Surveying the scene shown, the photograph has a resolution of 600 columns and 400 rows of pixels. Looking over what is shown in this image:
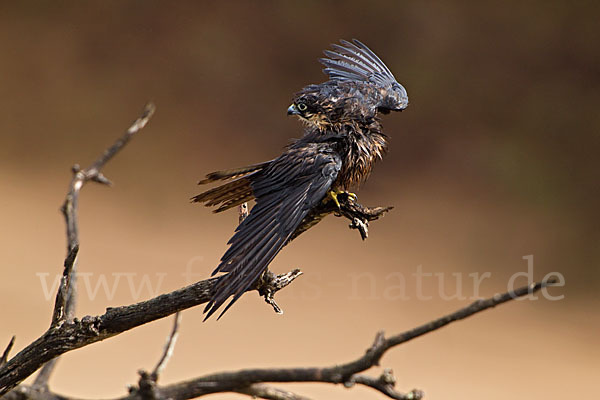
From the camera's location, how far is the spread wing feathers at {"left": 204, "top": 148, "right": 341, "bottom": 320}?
152cm

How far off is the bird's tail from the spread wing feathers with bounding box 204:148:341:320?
38mm

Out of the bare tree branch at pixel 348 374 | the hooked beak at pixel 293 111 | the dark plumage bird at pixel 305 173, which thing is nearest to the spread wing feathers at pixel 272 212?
the dark plumage bird at pixel 305 173

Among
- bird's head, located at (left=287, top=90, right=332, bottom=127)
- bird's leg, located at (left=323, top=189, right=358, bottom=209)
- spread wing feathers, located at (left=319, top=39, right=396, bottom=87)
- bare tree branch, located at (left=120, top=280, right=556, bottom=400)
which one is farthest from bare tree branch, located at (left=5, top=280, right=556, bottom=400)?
spread wing feathers, located at (left=319, top=39, right=396, bottom=87)

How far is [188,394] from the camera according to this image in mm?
1899

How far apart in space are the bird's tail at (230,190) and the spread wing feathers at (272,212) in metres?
0.04

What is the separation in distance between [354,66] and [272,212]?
3.37 ft

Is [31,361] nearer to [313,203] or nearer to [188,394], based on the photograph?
[188,394]

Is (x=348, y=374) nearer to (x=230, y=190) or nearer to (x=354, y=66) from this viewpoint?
(x=230, y=190)

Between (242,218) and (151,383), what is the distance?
52 cm

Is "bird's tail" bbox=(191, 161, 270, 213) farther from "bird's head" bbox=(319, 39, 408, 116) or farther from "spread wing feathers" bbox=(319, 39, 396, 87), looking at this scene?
"spread wing feathers" bbox=(319, 39, 396, 87)

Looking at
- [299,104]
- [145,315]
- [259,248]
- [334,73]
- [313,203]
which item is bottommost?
[145,315]

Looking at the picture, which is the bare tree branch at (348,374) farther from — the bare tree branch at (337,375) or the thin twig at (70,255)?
the thin twig at (70,255)

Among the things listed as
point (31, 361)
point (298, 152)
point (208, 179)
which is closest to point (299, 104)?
point (298, 152)

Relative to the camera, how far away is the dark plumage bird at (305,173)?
1641 millimetres
